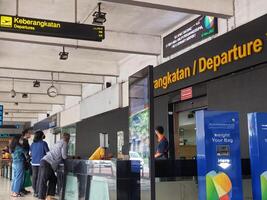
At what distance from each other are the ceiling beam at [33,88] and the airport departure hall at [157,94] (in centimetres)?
207

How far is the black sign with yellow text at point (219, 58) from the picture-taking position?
566 centimetres

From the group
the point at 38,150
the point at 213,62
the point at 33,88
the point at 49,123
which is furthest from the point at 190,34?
the point at 49,123

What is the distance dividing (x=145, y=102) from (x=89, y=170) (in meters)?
2.05

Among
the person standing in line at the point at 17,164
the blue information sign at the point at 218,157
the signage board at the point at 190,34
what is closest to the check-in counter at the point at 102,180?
the blue information sign at the point at 218,157

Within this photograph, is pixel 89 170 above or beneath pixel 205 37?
beneath

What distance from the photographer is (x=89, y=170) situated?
5.04 metres

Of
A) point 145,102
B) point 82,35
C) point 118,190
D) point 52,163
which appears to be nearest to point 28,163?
point 52,163

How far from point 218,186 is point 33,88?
40.9 feet

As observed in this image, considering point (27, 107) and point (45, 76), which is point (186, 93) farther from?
point (27, 107)

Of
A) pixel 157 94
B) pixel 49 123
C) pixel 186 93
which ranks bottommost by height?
pixel 186 93

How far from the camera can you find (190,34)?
7730 millimetres

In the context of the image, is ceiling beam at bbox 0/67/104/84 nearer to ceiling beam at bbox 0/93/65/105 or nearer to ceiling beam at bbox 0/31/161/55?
ceiling beam at bbox 0/93/65/105

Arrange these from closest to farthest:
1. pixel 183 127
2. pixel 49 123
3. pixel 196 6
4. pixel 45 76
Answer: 1. pixel 196 6
2. pixel 183 127
3. pixel 45 76
4. pixel 49 123

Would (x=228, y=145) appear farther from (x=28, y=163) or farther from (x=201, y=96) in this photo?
(x=28, y=163)
